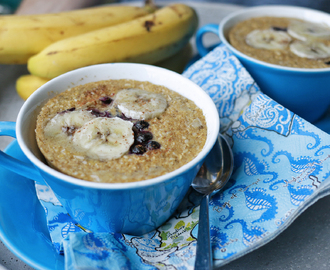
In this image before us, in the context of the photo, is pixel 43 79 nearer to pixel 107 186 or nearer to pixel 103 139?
pixel 103 139

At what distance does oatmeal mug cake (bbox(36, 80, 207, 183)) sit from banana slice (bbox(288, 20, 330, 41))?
0.88 metres

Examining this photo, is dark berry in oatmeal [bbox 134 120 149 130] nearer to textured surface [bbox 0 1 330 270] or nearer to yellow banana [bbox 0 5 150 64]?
textured surface [bbox 0 1 330 270]

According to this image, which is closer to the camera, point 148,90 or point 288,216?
point 288,216

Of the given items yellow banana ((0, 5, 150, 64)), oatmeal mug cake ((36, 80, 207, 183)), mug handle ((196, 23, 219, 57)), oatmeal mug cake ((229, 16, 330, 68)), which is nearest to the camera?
oatmeal mug cake ((36, 80, 207, 183))

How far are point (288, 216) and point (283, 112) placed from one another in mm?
452

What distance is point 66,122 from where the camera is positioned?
1.07 meters

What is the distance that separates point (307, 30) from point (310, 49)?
0.23 metres

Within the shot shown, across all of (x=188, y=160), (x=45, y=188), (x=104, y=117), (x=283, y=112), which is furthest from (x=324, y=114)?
(x=45, y=188)

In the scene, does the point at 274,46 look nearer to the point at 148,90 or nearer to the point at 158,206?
the point at 148,90

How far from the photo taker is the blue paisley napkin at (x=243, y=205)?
910 mm

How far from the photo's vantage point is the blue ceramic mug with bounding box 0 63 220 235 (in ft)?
2.81

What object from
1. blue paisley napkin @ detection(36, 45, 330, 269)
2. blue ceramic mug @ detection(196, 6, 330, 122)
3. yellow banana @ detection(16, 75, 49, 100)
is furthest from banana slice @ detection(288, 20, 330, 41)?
yellow banana @ detection(16, 75, 49, 100)

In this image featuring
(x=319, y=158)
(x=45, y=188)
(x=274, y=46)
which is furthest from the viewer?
(x=274, y=46)

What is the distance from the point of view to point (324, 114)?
1.70 metres
